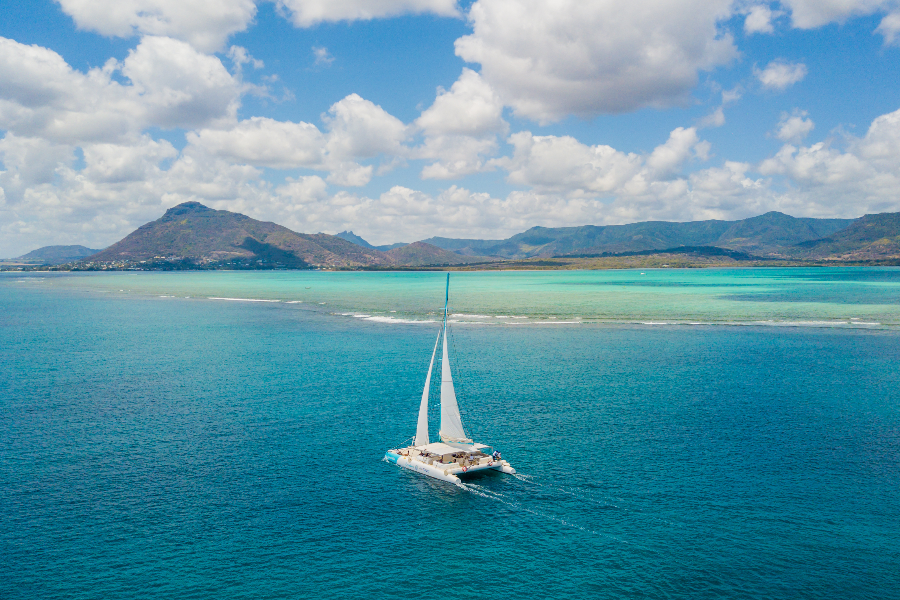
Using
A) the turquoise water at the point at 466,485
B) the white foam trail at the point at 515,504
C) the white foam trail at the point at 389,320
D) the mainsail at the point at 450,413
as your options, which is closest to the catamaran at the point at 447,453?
the mainsail at the point at 450,413

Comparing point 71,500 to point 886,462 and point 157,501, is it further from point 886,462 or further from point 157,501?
point 886,462

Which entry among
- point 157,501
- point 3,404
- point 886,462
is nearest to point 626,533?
point 886,462

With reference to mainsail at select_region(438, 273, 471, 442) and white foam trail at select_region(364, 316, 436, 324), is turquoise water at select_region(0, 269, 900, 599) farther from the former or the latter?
white foam trail at select_region(364, 316, 436, 324)

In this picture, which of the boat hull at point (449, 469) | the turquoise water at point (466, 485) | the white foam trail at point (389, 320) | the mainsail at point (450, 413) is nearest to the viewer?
the turquoise water at point (466, 485)

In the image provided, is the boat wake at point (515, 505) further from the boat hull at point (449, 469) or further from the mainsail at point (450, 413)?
the mainsail at point (450, 413)

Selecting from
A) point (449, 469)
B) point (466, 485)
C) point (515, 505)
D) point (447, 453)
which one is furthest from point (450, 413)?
point (515, 505)

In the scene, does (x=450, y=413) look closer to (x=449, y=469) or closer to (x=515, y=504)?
(x=449, y=469)

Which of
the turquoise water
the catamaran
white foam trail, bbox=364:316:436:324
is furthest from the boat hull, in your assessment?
white foam trail, bbox=364:316:436:324
